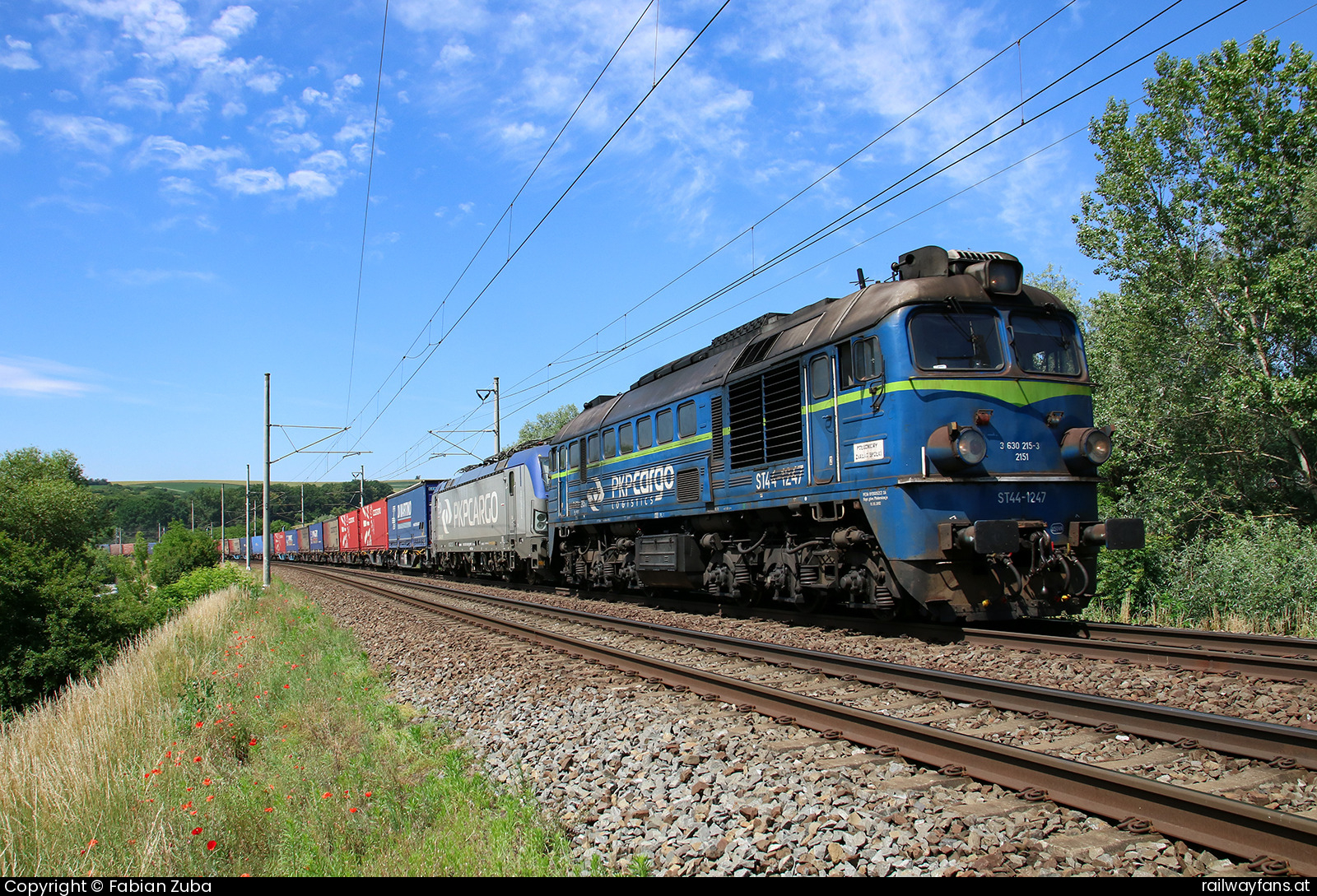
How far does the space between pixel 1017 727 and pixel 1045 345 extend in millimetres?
5479

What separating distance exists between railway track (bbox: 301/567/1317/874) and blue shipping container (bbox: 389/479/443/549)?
28489mm

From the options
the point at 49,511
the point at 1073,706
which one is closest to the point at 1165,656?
the point at 1073,706

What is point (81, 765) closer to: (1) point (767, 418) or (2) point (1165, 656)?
(1) point (767, 418)

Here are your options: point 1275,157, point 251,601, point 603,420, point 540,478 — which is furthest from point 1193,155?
point 251,601

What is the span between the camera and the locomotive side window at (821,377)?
31.9ft

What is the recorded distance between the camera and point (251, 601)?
21641 mm

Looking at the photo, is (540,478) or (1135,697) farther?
(540,478)

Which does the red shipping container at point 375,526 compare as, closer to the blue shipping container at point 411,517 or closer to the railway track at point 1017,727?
the blue shipping container at point 411,517

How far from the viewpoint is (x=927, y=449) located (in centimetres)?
849

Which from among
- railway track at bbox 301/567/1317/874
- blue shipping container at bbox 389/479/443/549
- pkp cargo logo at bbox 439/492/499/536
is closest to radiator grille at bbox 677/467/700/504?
railway track at bbox 301/567/1317/874

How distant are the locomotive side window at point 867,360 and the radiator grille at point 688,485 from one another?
4.08m

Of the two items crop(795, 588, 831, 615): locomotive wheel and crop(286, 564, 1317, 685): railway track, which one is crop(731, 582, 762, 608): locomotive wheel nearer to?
crop(795, 588, 831, 615): locomotive wheel
